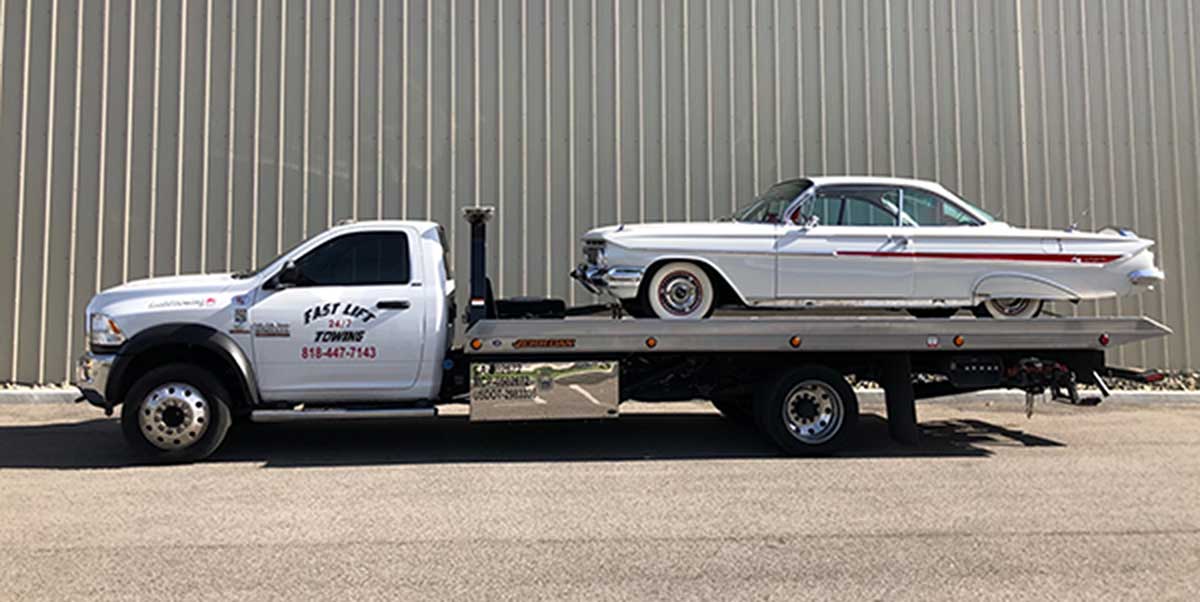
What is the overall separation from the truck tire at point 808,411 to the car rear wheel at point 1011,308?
62.9 inches

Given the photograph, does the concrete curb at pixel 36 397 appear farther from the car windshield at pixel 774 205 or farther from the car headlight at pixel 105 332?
the car windshield at pixel 774 205

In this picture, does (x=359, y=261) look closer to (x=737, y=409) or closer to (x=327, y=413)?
(x=327, y=413)

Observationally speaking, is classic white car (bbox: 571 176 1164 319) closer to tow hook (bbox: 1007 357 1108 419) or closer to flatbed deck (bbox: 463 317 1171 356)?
flatbed deck (bbox: 463 317 1171 356)

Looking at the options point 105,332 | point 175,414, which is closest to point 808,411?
point 175,414

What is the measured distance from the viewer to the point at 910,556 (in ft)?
14.8

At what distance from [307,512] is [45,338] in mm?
7886

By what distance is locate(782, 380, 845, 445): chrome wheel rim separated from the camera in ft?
23.7

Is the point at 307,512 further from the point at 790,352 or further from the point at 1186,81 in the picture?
the point at 1186,81

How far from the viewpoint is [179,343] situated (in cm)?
670

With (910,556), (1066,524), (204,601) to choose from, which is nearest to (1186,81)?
(1066,524)

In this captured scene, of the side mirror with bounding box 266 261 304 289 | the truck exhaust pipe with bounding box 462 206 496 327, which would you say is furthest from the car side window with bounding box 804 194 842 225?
the side mirror with bounding box 266 261 304 289

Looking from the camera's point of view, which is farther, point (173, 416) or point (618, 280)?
point (618, 280)

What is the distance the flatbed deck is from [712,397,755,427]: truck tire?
0.84 meters

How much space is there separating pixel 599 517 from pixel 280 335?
10.6 feet
